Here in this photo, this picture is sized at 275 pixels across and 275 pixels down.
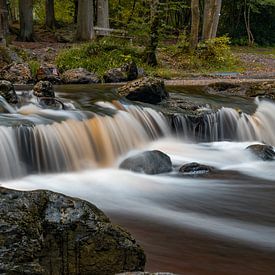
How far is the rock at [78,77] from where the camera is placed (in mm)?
14555

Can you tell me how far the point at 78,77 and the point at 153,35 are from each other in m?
4.05

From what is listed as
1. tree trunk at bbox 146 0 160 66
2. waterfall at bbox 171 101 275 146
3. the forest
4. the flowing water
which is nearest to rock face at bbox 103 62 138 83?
the forest

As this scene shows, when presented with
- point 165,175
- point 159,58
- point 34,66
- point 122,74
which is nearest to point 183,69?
point 159,58

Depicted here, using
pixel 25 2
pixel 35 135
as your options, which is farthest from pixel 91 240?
pixel 25 2

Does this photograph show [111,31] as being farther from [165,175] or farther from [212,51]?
[165,175]

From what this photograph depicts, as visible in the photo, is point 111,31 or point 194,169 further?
point 111,31

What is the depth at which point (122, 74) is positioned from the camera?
15.7 meters

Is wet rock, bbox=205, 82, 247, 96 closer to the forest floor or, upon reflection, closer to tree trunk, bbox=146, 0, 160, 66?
the forest floor

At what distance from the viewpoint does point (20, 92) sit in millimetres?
11125

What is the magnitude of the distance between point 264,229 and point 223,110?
21.3 ft

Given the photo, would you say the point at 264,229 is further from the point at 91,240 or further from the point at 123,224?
the point at 91,240

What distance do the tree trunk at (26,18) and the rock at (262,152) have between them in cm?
1467

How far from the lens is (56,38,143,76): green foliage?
55.2 feet

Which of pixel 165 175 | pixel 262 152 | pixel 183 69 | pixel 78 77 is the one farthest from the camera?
pixel 183 69
